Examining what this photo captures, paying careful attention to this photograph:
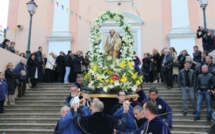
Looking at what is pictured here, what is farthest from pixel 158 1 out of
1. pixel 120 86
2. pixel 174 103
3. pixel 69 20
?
pixel 120 86

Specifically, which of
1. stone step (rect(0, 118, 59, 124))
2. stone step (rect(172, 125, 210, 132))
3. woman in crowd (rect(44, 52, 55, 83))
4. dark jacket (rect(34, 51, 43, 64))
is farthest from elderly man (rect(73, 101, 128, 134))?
woman in crowd (rect(44, 52, 55, 83))

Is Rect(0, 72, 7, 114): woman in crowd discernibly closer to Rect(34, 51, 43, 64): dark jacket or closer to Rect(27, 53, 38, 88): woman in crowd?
Rect(27, 53, 38, 88): woman in crowd

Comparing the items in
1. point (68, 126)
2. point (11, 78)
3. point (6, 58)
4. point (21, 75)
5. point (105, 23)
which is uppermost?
point (105, 23)

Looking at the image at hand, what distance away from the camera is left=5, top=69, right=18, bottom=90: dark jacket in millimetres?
10969

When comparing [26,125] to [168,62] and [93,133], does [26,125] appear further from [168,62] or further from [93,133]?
[168,62]

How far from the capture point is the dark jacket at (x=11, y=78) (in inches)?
432

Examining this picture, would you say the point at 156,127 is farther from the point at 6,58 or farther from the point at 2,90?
the point at 6,58

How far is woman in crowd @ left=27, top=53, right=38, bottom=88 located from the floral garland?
365 centimetres

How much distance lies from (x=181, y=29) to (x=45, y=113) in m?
10.4

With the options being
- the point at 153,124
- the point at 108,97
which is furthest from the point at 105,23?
the point at 153,124

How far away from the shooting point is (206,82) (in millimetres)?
9359

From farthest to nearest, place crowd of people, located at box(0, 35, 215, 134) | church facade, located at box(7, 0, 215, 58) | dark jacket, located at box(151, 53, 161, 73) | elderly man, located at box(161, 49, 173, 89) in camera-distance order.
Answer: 1. church facade, located at box(7, 0, 215, 58)
2. dark jacket, located at box(151, 53, 161, 73)
3. elderly man, located at box(161, 49, 173, 89)
4. crowd of people, located at box(0, 35, 215, 134)

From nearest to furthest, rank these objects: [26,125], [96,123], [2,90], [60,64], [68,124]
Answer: [96,123] → [68,124] → [26,125] → [2,90] → [60,64]

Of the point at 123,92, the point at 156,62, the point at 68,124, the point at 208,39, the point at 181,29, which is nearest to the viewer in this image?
the point at 68,124
